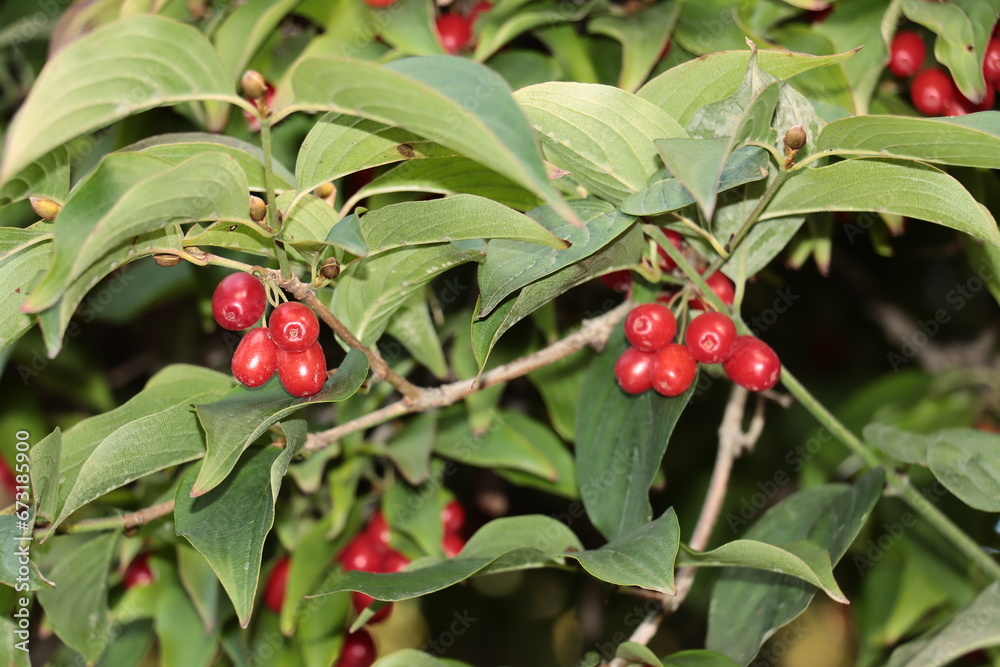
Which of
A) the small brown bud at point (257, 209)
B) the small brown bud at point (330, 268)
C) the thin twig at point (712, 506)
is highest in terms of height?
the small brown bud at point (257, 209)

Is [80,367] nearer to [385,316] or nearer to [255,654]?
[255,654]

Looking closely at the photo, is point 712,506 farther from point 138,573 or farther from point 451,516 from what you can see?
point 138,573

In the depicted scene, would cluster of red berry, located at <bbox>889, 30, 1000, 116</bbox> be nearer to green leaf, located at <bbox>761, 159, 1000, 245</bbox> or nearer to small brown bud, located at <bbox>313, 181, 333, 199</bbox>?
green leaf, located at <bbox>761, 159, 1000, 245</bbox>

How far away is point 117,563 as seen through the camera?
184 centimetres

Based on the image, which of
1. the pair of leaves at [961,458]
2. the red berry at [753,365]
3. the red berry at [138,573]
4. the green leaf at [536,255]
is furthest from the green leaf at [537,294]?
the red berry at [138,573]

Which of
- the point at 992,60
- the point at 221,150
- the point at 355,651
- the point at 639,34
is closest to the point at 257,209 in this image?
the point at 221,150

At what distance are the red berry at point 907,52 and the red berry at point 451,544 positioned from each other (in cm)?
128

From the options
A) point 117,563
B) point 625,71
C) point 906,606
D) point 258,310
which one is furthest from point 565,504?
point 258,310

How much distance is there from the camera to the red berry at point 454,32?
175 cm

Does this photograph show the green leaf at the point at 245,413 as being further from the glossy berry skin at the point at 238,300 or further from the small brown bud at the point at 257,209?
the small brown bud at the point at 257,209

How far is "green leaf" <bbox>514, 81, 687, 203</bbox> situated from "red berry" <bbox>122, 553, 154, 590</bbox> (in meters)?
1.29

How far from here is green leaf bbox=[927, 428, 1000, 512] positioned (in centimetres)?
136

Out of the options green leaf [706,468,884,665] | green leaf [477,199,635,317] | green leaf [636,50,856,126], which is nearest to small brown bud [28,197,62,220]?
green leaf [477,199,635,317]

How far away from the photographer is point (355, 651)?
1.81m
